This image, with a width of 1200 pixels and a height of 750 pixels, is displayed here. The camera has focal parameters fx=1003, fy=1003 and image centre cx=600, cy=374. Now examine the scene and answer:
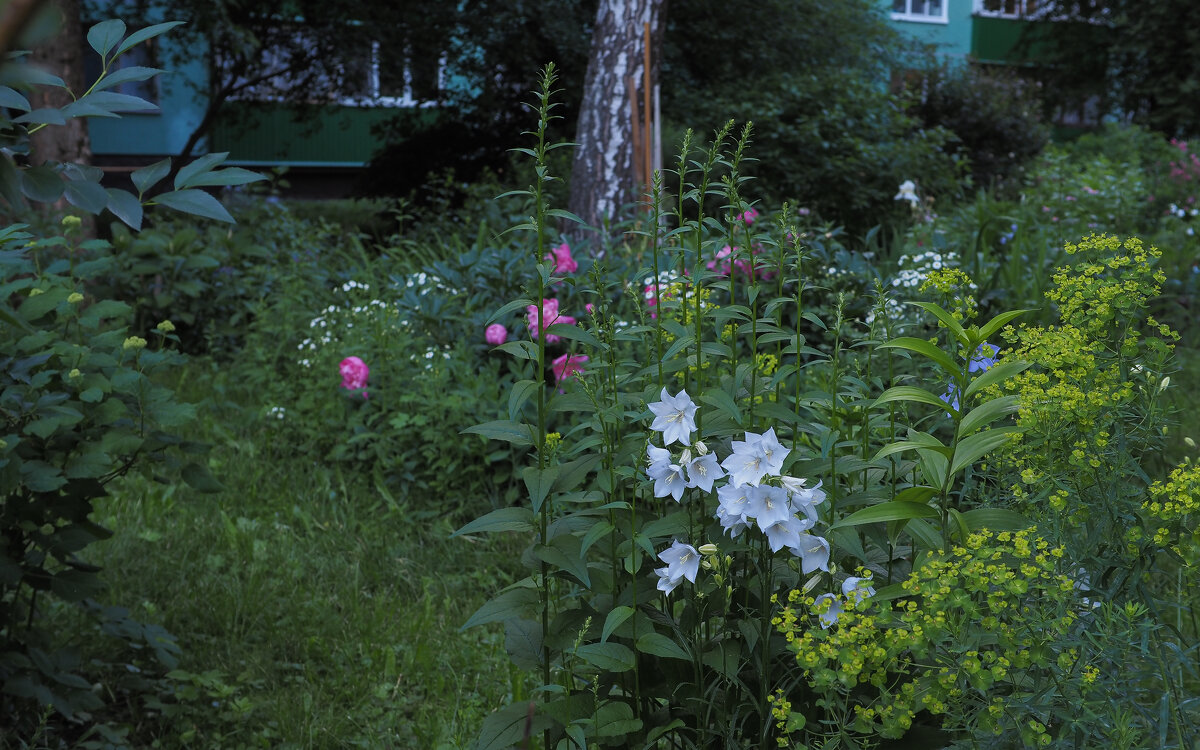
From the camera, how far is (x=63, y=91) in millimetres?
6211

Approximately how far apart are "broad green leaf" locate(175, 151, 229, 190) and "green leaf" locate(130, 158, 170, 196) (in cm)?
2

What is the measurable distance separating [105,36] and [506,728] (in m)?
1.23

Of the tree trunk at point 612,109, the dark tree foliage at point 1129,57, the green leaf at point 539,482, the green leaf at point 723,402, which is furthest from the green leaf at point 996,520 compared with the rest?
the dark tree foliage at point 1129,57

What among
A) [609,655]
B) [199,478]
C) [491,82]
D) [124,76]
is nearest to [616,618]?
[609,655]

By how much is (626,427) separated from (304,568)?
166cm

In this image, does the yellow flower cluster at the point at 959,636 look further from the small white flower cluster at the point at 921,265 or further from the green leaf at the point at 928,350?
the small white flower cluster at the point at 921,265

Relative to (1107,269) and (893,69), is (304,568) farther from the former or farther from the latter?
(893,69)

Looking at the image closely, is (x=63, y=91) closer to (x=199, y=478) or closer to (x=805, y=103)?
(x=199, y=478)

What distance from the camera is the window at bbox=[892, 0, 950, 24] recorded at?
24.0 meters

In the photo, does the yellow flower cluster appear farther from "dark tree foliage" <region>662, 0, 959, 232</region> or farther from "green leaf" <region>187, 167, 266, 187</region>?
"dark tree foliage" <region>662, 0, 959, 232</region>

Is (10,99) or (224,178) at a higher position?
(10,99)

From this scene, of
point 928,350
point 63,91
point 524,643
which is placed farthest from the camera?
point 63,91

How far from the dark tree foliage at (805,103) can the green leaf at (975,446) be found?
643 centimetres

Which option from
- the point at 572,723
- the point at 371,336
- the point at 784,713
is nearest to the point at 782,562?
the point at 784,713
